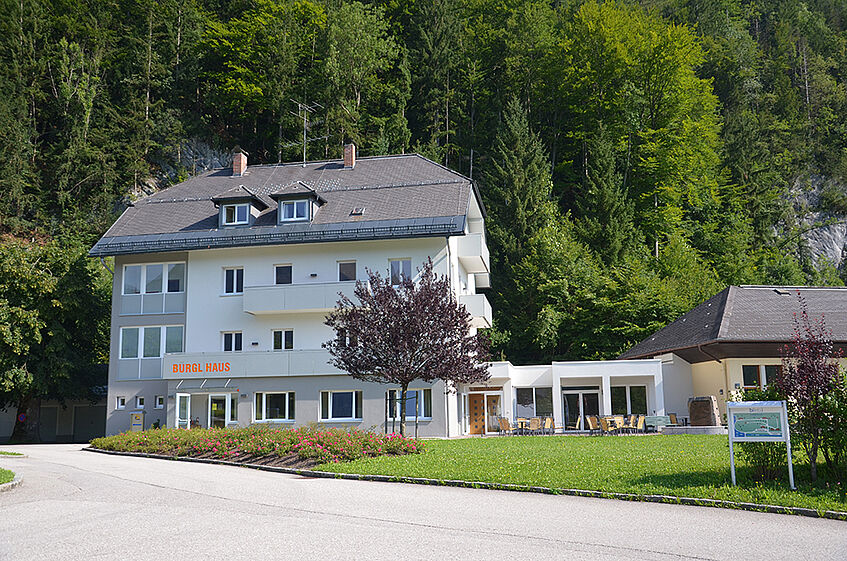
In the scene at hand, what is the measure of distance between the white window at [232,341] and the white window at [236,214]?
4.88 m

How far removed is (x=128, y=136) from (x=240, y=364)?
25439mm

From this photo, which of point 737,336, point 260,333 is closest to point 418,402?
point 260,333

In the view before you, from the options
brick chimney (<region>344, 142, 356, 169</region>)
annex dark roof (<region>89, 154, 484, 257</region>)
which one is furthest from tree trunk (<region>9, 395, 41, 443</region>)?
brick chimney (<region>344, 142, 356, 169</region>)

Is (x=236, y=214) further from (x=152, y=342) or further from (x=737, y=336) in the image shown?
(x=737, y=336)

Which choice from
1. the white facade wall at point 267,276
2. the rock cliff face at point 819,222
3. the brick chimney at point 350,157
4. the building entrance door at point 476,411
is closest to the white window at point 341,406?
the white facade wall at point 267,276

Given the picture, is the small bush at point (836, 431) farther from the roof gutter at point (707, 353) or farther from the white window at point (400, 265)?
the white window at point (400, 265)

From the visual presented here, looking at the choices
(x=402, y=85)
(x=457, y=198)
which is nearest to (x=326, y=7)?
(x=402, y=85)

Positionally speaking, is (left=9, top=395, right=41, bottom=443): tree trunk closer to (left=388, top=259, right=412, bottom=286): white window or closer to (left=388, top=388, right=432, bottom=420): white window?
(left=388, top=388, right=432, bottom=420): white window

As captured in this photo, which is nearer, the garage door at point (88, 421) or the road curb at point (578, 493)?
the road curb at point (578, 493)

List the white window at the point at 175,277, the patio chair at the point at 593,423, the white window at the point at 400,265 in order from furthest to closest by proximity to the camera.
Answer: the white window at the point at 175,277 → the white window at the point at 400,265 → the patio chair at the point at 593,423

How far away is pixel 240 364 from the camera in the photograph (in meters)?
32.2

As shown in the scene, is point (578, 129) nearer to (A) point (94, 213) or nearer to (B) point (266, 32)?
(B) point (266, 32)

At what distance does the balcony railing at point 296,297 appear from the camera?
31.9 meters

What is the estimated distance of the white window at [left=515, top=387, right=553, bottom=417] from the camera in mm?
37094
